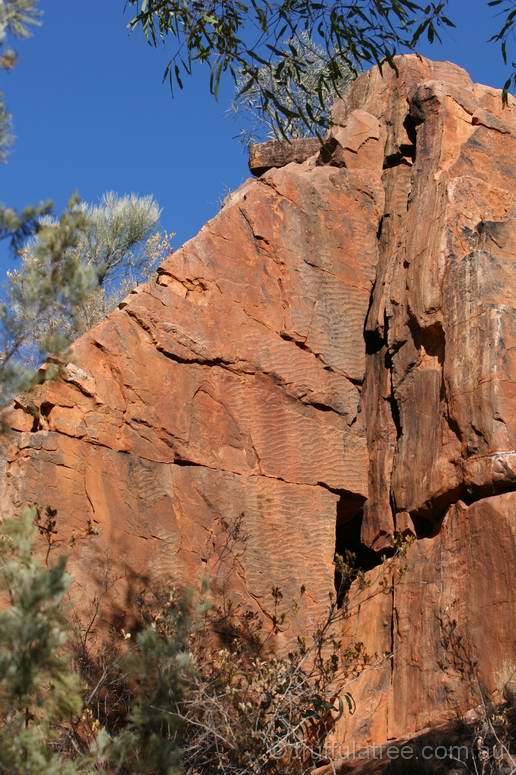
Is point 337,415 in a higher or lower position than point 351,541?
higher

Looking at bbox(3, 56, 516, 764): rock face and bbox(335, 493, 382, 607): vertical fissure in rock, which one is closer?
bbox(3, 56, 516, 764): rock face

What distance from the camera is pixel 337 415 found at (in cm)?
1192

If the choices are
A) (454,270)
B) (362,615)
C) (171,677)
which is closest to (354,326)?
(454,270)

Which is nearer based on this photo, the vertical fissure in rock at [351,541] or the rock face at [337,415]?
the rock face at [337,415]

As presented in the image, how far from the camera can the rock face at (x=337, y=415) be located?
10.2 m

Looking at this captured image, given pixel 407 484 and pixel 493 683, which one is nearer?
pixel 493 683

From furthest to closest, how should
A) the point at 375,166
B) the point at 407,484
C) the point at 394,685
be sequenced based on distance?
1. the point at 375,166
2. the point at 407,484
3. the point at 394,685

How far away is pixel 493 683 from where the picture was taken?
945 cm

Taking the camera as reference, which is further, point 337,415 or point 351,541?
point 351,541

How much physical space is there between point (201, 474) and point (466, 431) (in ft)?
8.51

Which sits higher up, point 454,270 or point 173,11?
point 173,11

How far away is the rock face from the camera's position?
10180 mm

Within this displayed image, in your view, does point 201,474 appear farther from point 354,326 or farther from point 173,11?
point 173,11

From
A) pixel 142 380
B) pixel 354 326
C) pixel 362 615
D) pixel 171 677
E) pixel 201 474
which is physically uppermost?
pixel 354 326
